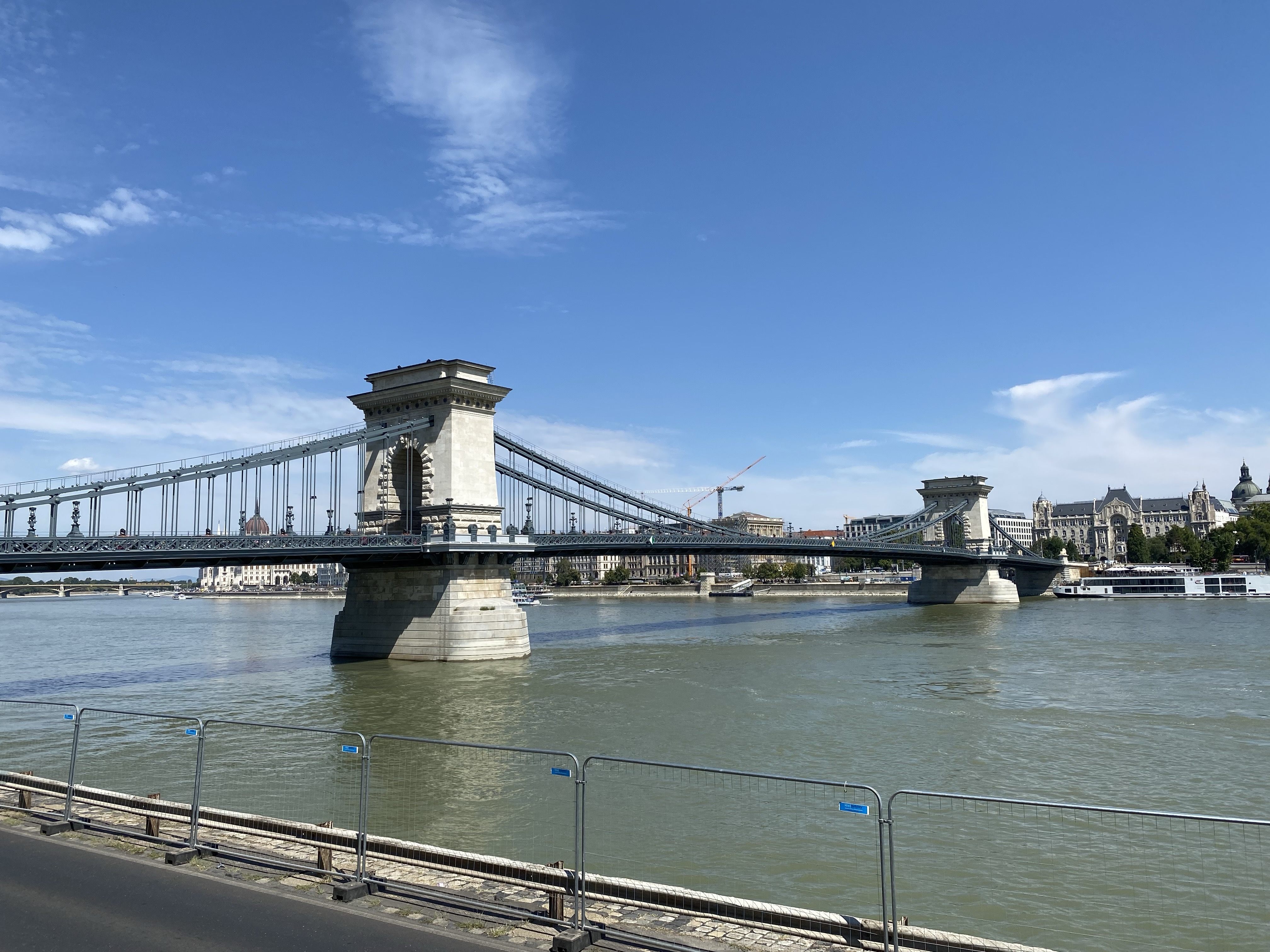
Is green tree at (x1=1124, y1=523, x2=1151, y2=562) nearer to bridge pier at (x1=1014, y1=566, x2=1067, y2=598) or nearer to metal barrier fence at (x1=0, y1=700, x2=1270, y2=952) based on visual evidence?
bridge pier at (x1=1014, y1=566, x2=1067, y2=598)

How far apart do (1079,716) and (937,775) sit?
9185mm

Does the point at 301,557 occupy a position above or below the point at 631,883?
above

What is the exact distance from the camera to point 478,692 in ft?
96.2

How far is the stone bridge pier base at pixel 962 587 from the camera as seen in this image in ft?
287

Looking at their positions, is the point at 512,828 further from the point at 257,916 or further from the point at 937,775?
the point at 937,775

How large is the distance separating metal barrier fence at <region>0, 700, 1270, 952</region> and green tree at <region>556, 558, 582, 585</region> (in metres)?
139

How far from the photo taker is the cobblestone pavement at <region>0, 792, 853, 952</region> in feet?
23.2

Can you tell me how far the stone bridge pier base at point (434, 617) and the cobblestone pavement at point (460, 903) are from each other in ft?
86.6

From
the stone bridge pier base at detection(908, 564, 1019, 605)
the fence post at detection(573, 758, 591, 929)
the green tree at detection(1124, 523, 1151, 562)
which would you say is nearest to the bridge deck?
the fence post at detection(573, 758, 591, 929)

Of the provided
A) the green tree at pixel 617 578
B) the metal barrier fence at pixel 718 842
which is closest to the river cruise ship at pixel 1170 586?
the green tree at pixel 617 578

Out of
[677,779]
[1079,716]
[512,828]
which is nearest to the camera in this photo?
[512,828]

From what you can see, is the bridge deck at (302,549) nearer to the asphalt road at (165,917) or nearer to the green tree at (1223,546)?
the asphalt road at (165,917)

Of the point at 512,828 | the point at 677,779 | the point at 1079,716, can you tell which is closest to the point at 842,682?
the point at 1079,716

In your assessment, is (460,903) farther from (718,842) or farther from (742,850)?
(718,842)
